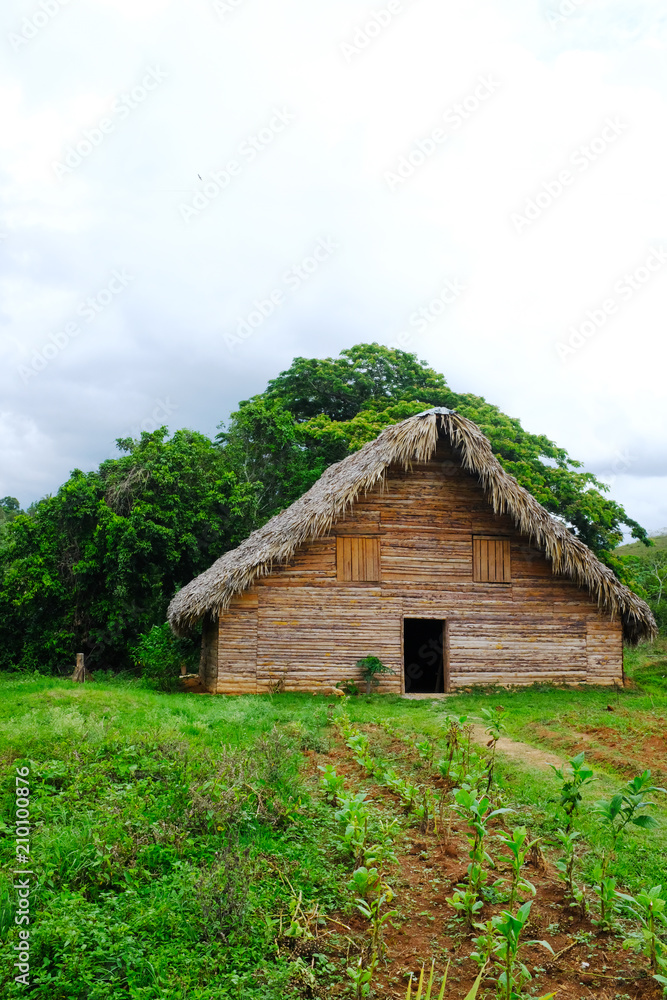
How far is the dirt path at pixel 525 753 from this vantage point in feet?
21.8

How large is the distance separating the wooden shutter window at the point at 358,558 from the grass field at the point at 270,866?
578cm

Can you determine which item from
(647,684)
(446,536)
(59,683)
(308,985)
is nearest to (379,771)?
(308,985)

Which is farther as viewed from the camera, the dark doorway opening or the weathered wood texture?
the dark doorway opening

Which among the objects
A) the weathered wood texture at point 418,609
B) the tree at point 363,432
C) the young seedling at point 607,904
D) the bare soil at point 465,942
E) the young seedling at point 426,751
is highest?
the tree at point 363,432

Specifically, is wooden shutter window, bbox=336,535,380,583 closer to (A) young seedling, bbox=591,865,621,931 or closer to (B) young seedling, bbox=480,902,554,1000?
(A) young seedling, bbox=591,865,621,931

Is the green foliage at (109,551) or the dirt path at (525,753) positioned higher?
the green foliage at (109,551)

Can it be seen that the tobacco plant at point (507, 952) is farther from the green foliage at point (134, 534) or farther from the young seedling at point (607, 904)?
the green foliage at point (134, 534)

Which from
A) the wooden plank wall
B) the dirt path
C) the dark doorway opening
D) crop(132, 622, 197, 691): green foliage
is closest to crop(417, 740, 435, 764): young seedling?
the dirt path

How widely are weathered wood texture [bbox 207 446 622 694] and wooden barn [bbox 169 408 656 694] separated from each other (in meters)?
0.02

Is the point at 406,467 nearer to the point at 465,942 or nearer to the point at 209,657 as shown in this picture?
the point at 209,657

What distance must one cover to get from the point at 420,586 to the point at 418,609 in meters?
0.41

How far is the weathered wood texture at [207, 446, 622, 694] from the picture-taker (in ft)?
40.8

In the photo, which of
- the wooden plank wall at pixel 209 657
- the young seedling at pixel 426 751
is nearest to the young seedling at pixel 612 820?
the young seedling at pixel 426 751

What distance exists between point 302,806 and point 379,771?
0.88 meters
